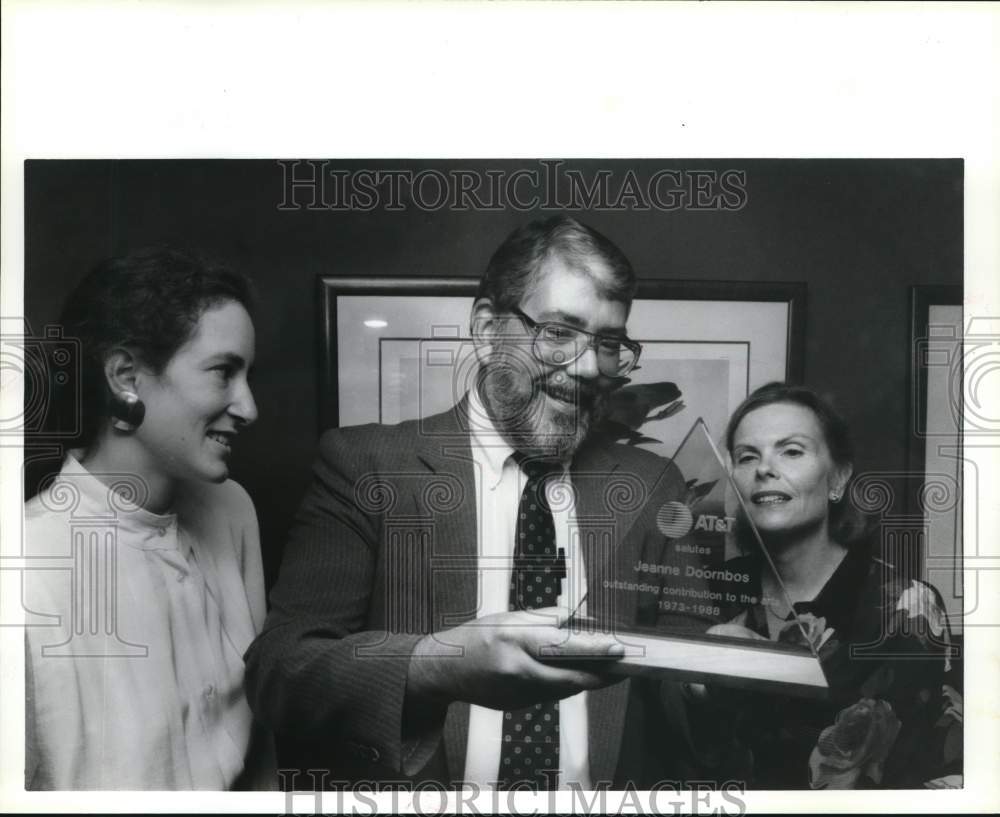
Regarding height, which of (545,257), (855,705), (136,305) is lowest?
(855,705)

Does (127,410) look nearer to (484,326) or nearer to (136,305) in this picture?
(136,305)

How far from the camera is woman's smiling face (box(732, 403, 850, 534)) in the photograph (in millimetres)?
2281

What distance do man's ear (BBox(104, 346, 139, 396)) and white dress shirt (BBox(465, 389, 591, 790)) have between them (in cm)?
80

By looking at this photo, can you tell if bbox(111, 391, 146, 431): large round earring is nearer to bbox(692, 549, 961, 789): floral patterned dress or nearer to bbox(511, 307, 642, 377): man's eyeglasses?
bbox(511, 307, 642, 377): man's eyeglasses

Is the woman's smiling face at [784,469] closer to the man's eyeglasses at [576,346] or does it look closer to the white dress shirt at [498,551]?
the man's eyeglasses at [576,346]

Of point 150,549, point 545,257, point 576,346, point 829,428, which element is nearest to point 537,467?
point 576,346

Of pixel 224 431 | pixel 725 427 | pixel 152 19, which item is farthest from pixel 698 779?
pixel 152 19

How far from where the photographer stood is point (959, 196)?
7.63ft

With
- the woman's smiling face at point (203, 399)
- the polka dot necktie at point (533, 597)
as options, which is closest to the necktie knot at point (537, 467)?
the polka dot necktie at point (533, 597)

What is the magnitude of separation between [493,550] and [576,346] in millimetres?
523

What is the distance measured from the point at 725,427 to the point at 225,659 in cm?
131

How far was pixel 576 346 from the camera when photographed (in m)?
2.27

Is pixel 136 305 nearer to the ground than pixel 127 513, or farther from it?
farther from it

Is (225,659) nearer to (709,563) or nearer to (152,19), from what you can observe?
(709,563)
